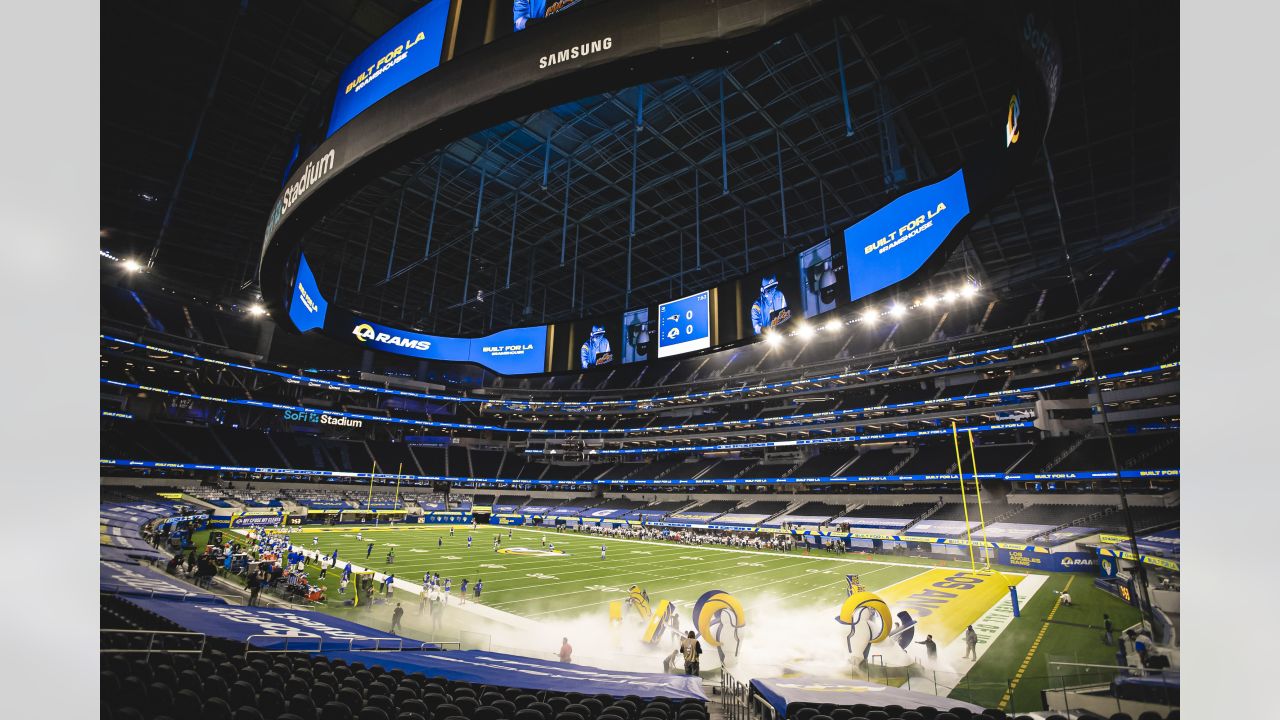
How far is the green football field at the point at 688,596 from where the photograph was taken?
1278 centimetres

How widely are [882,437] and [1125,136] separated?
2935 cm

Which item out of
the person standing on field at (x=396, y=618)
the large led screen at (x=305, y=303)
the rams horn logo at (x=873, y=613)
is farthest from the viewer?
the person standing on field at (x=396, y=618)

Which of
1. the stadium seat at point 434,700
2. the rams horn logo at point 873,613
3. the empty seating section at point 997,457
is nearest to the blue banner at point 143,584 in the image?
the stadium seat at point 434,700

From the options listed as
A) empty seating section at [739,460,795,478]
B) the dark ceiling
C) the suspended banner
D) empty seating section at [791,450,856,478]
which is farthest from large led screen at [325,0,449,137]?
empty seating section at [739,460,795,478]

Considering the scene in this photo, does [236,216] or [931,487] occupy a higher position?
[236,216]

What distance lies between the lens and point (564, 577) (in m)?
23.4

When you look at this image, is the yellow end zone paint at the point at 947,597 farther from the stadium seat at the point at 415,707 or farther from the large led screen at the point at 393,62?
the large led screen at the point at 393,62

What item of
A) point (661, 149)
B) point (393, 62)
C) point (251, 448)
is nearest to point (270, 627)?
point (393, 62)

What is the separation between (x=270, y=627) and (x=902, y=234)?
565 inches

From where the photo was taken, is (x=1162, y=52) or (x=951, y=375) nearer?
(x=1162, y=52)

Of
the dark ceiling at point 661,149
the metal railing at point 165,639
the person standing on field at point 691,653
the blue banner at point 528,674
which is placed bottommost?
the person standing on field at point 691,653

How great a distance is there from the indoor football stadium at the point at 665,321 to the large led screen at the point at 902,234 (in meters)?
0.07

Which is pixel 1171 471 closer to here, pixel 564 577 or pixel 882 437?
pixel 882 437

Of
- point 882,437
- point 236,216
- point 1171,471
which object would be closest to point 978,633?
point 1171,471
